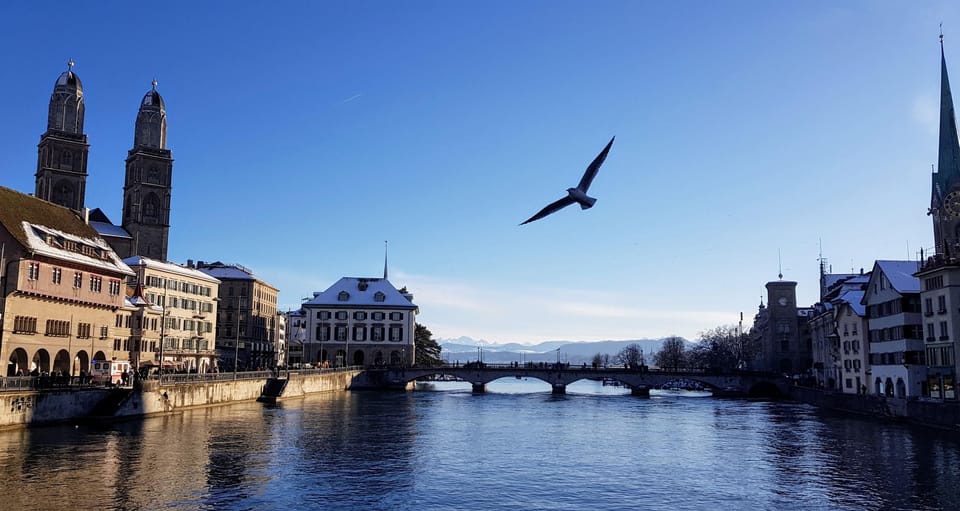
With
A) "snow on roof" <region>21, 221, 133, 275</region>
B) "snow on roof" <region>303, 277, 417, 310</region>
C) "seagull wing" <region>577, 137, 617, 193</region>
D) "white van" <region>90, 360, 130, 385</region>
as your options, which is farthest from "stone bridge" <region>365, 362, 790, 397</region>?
"seagull wing" <region>577, 137, 617, 193</region>

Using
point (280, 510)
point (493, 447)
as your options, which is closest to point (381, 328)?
point (493, 447)

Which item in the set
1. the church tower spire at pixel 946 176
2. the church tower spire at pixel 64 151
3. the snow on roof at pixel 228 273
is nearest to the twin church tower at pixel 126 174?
the church tower spire at pixel 64 151

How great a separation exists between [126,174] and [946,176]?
142685mm

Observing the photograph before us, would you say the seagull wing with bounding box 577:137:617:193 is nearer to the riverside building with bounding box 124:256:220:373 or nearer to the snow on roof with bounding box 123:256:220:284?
the riverside building with bounding box 124:256:220:373

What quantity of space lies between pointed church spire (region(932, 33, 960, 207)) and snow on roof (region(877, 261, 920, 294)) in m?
10.6

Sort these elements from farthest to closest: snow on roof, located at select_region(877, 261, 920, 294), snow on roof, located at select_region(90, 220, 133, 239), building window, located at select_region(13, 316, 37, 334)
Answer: snow on roof, located at select_region(90, 220, 133, 239)
snow on roof, located at select_region(877, 261, 920, 294)
building window, located at select_region(13, 316, 37, 334)

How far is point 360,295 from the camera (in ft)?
497

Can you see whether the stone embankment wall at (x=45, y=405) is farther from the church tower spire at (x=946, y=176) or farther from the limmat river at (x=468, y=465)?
the church tower spire at (x=946, y=176)

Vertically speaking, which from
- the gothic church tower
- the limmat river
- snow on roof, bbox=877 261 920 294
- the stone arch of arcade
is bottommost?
the limmat river

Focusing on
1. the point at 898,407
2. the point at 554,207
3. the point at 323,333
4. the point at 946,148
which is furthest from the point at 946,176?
the point at 323,333

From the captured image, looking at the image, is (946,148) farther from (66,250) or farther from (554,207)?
(66,250)

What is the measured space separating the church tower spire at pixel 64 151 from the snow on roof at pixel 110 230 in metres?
Answer: 4.78

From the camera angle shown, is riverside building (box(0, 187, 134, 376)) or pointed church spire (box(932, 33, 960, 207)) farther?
pointed church spire (box(932, 33, 960, 207))

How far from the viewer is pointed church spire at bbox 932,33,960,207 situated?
87.4 m
